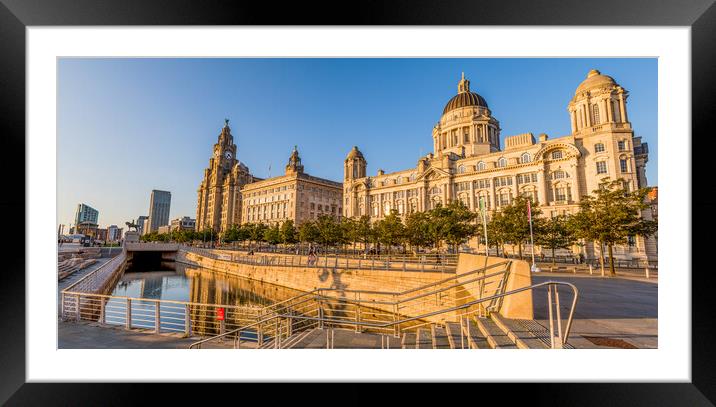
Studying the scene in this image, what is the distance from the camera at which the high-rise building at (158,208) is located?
14125cm

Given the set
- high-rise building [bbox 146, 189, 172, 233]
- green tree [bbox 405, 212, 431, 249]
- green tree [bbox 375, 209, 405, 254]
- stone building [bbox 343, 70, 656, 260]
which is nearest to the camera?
green tree [bbox 405, 212, 431, 249]

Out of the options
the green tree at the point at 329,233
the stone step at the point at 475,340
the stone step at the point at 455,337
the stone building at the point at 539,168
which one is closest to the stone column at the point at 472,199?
the stone building at the point at 539,168

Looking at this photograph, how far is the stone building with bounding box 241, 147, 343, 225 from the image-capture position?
206 ft


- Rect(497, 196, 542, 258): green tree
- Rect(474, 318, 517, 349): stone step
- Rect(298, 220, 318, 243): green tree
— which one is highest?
Rect(497, 196, 542, 258): green tree

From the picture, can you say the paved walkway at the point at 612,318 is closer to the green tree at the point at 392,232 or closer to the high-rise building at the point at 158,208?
the green tree at the point at 392,232

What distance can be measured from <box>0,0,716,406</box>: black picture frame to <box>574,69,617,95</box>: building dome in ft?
141

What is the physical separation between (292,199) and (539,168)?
43503mm

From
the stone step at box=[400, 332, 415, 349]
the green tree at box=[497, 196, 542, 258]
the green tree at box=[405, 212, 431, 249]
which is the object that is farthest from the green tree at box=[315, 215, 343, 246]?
the stone step at box=[400, 332, 415, 349]

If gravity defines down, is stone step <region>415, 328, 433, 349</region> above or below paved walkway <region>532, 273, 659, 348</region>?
below

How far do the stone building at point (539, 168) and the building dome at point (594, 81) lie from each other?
10 cm

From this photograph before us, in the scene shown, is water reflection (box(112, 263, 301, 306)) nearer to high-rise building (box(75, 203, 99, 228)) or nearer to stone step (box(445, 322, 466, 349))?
stone step (box(445, 322, 466, 349))

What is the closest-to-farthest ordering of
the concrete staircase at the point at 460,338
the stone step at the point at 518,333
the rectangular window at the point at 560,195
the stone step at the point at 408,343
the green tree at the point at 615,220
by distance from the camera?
the stone step at the point at 518,333
the concrete staircase at the point at 460,338
the stone step at the point at 408,343
the green tree at the point at 615,220
the rectangular window at the point at 560,195
